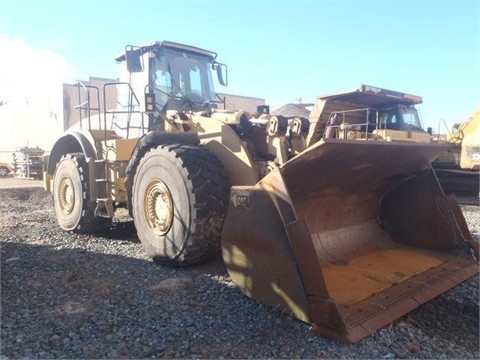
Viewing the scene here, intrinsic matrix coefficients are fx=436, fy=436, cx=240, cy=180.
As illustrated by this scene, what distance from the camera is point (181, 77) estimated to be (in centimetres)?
669

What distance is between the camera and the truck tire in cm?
461

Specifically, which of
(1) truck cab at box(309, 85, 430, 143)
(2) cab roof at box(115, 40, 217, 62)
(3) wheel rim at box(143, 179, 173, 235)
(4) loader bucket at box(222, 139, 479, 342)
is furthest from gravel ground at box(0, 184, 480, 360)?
(2) cab roof at box(115, 40, 217, 62)

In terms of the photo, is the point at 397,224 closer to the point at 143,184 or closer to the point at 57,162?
the point at 143,184

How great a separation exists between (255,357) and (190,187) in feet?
6.82

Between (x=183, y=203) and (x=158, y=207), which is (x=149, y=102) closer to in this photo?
(x=158, y=207)

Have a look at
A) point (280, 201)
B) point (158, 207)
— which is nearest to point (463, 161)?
point (158, 207)

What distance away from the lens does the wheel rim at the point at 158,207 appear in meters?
4.98

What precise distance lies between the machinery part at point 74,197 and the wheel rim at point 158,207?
1782mm

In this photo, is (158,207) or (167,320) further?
(158,207)

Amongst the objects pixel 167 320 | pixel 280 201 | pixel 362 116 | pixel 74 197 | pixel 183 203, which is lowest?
pixel 167 320

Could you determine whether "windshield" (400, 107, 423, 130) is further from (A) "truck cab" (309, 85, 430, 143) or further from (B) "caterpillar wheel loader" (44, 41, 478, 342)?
(B) "caterpillar wheel loader" (44, 41, 478, 342)

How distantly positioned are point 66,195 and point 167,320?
15.0 ft

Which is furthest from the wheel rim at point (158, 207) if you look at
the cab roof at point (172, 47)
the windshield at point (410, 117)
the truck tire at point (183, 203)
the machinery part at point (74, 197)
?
the windshield at point (410, 117)

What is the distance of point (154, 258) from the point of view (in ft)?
16.7
